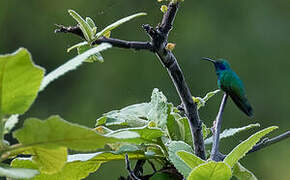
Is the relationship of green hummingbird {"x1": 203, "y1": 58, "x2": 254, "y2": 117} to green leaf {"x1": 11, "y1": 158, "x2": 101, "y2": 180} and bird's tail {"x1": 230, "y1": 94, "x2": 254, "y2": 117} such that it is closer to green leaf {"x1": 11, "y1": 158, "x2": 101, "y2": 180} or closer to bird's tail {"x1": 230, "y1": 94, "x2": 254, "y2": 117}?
bird's tail {"x1": 230, "y1": 94, "x2": 254, "y2": 117}

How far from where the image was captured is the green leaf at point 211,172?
0.37 metres

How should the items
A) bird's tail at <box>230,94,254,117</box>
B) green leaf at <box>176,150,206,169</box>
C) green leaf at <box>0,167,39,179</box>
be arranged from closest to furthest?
green leaf at <box>0,167,39,179</box> < green leaf at <box>176,150,206,169</box> < bird's tail at <box>230,94,254,117</box>

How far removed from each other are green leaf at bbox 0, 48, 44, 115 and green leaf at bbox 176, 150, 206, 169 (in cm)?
13

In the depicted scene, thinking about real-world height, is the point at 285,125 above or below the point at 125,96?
below

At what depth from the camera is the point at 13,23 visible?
4992 millimetres

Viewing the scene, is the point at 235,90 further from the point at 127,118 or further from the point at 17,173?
the point at 17,173

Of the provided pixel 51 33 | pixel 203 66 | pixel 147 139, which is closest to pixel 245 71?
pixel 203 66

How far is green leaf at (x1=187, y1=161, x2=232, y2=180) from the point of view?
0.37 meters

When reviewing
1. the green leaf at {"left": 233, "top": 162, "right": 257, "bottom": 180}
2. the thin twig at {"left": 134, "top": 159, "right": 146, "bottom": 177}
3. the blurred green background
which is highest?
the blurred green background

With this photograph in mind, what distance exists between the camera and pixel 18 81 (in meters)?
0.30

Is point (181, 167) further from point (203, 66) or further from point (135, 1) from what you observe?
point (135, 1)

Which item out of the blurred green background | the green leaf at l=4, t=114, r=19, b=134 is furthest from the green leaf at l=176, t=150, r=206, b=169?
the blurred green background

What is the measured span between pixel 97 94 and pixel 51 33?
2.59ft

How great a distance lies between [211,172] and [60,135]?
122 millimetres
